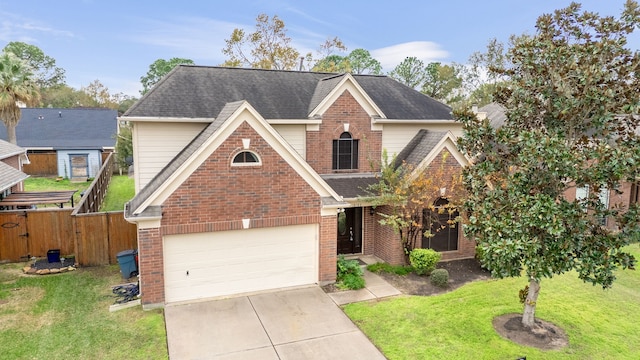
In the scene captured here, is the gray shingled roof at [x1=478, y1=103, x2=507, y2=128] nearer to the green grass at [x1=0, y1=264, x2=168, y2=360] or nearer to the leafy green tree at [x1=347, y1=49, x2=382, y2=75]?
the green grass at [x1=0, y1=264, x2=168, y2=360]

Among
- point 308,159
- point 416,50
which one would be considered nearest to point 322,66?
point 416,50

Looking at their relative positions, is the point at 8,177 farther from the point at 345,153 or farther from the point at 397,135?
the point at 397,135

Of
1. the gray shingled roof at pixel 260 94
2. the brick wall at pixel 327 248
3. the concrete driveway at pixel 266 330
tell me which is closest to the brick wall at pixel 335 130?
the gray shingled roof at pixel 260 94

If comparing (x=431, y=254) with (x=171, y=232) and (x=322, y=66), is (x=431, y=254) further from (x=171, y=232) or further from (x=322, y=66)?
(x=322, y=66)

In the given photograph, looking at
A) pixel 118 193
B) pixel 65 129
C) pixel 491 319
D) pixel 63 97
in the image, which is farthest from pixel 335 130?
pixel 63 97

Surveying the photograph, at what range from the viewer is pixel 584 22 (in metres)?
9.08

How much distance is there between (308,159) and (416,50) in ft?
124

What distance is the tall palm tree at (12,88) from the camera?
2970cm

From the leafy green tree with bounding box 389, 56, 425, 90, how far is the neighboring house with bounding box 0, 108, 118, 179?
109 ft

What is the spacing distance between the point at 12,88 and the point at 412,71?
40.1 meters

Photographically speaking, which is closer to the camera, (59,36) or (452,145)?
(452,145)

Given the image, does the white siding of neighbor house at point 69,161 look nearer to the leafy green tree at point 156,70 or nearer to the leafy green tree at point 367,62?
the leafy green tree at point 367,62

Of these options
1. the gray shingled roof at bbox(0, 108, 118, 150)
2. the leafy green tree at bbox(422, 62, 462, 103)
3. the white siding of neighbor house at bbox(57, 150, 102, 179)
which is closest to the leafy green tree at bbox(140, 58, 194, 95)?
the gray shingled roof at bbox(0, 108, 118, 150)

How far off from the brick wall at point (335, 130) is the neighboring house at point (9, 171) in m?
11.9
